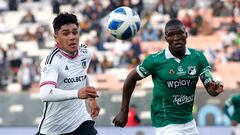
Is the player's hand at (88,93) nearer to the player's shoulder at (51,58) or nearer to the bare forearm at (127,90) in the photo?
the player's shoulder at (51,58)

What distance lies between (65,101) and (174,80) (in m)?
1.33

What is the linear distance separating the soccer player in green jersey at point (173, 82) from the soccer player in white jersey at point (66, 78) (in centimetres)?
46

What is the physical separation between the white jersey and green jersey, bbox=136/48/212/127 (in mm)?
799

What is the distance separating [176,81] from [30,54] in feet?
48.0

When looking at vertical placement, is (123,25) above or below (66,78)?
above

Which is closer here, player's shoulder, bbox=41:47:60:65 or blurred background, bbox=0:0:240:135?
player's shoulder, bbox=41:47:60:65

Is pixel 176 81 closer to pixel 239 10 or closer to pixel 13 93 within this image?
pixel 13 93

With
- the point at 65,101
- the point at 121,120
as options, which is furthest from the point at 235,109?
the point at 65,101

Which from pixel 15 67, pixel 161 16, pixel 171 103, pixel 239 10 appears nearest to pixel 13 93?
pixel 15 67

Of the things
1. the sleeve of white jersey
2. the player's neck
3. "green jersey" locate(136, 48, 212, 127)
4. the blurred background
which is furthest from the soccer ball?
the blurred background

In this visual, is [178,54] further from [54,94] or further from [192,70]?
[54,94]

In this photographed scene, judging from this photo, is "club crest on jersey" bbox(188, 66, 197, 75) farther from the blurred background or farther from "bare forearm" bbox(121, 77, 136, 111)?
the blurred background

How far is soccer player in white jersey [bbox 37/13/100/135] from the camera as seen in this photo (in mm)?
7543

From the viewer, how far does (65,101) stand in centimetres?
774
